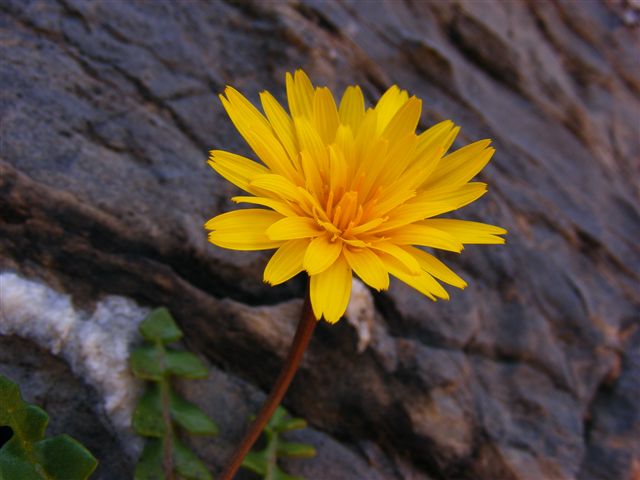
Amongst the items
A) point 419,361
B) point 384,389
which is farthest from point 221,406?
point 419,361

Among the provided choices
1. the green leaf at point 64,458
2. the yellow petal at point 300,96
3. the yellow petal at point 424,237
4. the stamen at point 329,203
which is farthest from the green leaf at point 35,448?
the yellow petal at point 300,96

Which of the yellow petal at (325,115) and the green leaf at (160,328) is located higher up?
the yellow petal at (325,115)

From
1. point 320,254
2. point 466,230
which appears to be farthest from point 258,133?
point 466,230

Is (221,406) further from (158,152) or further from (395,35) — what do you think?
(395,35)

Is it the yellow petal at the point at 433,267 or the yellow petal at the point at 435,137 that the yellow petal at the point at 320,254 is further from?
the yellow petal at the point at 435,137

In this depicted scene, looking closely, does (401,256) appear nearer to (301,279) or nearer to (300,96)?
(300,96)

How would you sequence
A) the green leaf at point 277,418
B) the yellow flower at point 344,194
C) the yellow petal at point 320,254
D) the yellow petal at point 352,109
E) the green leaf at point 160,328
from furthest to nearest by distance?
the green leaf at point 277,418 → the green leaf at point 160,328 → the yellow petal at point 352,109 → the yellow flower at point 344,194 → the yellow petal at point 320,254

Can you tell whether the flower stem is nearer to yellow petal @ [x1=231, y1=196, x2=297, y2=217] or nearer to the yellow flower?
the yellow flower
